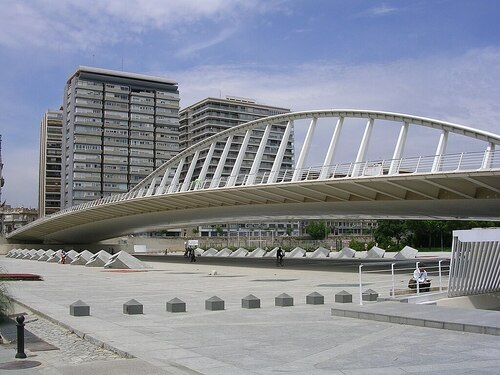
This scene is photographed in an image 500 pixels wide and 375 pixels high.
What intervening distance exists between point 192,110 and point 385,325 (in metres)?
159

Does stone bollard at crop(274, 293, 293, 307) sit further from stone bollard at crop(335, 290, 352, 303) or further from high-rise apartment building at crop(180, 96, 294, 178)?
high-rise apartment building at crop(180, 96, 294, 178)

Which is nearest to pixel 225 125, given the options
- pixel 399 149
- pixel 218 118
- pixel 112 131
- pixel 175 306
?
pixel 218 118

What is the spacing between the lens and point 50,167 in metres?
181

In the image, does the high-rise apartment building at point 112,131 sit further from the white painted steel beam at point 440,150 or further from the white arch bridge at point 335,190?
the white painted steel beam at point 440,150

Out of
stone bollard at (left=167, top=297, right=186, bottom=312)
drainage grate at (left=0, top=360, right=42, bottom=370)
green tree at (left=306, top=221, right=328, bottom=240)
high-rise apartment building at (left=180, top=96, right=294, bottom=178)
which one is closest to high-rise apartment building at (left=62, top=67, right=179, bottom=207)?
high-rise apartment building at (left=180, top=96, right=294, bottom=178)

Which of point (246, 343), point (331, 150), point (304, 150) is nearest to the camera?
point (246, 343)

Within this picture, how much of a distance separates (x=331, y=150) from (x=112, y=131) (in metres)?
115

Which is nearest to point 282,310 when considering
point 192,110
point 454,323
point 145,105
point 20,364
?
point 454,323

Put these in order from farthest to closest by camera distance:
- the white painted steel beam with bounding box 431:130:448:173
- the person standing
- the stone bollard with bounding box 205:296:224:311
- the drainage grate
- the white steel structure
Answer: the white painted steel beam with bounding box 431:130:448:173
the person standing
the white steel structure
the stone bollard with bounding box 205:296:224:311
the drainage grate

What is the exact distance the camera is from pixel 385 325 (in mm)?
12953

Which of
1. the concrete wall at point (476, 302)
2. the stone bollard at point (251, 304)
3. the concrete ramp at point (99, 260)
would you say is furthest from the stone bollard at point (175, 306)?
the concrete ramp at point (99, 260)

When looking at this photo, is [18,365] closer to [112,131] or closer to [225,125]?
[112,131]

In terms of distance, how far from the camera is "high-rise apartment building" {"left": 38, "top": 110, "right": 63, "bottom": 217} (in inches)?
6752

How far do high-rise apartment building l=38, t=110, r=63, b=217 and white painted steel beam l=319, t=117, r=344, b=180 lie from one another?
139886mm
